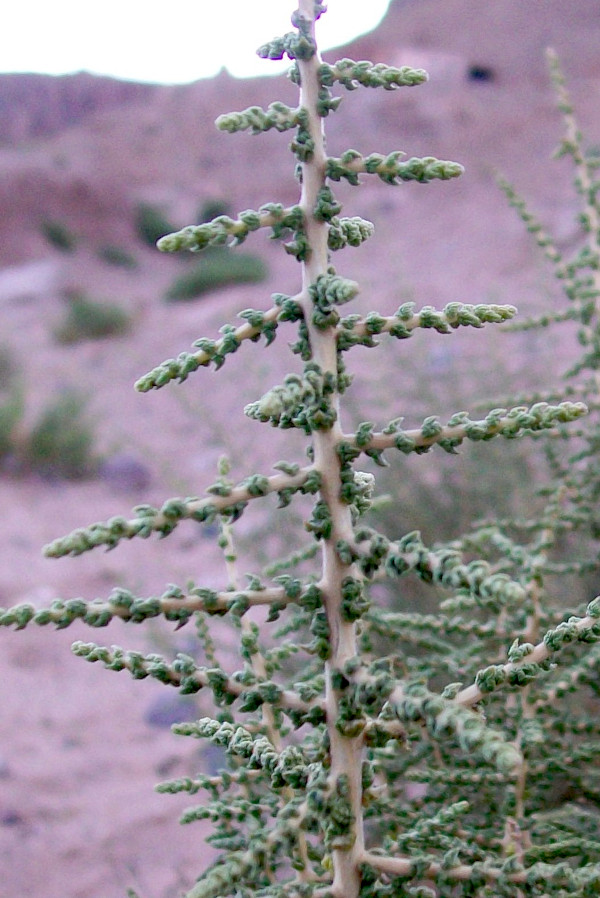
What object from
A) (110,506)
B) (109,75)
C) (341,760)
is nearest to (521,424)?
(341,760)

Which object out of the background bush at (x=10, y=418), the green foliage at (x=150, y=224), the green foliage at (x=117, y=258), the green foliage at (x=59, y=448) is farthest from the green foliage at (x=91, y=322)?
the green foliage at (x=150, y=224)

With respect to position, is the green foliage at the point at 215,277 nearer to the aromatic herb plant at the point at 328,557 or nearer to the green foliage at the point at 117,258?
the green foliage at the point at 117,258

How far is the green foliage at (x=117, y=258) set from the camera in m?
17.2

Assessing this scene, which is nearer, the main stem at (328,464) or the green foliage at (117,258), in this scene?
the main stem at (328,464)

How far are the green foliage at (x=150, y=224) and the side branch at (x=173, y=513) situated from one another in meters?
18.6

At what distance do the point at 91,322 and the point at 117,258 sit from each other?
6.00 meters

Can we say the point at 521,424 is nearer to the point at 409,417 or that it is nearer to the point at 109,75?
the point at 409,417

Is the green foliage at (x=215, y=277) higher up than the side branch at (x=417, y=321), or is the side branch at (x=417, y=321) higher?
the green foliage at (x=215, y=277)

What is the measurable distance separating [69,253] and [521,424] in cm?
1800

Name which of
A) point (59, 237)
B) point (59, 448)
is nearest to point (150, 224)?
point (59, 237)

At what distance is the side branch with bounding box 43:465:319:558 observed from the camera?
622 mm

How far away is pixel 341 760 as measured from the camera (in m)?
0.77

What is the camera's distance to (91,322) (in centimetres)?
1174

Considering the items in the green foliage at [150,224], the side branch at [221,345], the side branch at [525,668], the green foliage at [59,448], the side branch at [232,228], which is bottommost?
the side branch at [525,668]
